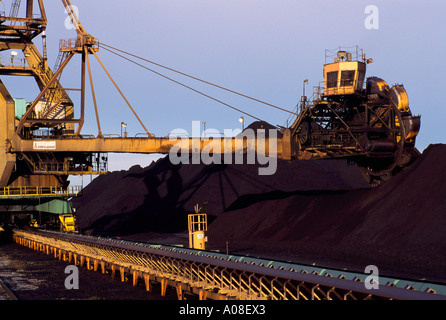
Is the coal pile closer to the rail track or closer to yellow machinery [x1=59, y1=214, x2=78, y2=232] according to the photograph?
yellow machinery [x1=59, y1=214, x2=78, y2=232]

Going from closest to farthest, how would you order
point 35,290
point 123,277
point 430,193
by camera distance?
1. point 35,290
2. point 123,277
3. point 430,193

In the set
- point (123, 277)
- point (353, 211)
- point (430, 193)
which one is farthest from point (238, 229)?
point (123, 277)

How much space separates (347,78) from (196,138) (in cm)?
1582

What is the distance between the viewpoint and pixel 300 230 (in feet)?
167

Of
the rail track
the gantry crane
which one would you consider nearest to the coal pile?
the gantry crane

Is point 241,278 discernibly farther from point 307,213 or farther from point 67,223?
point 67,223

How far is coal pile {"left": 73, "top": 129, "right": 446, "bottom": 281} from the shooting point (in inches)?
1585

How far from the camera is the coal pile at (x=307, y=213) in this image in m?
40.2

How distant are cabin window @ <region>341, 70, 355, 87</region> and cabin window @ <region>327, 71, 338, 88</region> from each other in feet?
1.78

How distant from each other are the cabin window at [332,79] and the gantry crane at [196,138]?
0.08 metres

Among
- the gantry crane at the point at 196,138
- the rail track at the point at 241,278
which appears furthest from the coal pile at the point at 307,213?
the rail track at the point at 241,278

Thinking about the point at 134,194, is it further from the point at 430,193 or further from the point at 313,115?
the point at 430,193

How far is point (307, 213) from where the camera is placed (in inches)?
2109
